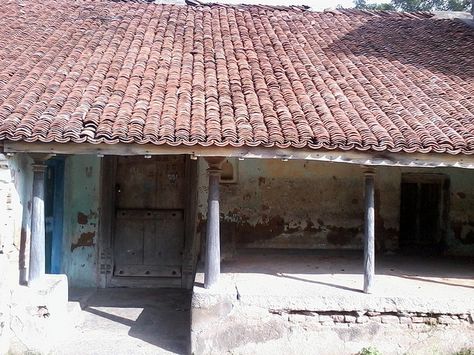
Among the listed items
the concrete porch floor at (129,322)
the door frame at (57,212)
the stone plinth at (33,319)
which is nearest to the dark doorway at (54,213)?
the door frame at (57,212)

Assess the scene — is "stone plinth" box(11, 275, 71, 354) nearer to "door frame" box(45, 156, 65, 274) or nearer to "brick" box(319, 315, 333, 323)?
"door frame" box(45, 156, 65, 274)

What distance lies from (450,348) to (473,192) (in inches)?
151

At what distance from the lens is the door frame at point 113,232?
328 inches

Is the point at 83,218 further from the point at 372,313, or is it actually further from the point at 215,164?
the point at 372,313

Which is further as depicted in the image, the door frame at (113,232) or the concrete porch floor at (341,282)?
the door frame at (113,232)

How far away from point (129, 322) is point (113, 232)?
2196 millimetres

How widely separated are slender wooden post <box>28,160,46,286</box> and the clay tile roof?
0.70 metres

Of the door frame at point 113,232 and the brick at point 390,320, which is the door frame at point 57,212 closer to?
the door frame at point 113,232

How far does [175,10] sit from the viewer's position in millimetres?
10336

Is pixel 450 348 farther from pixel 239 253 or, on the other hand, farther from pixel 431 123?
pixel 239 253

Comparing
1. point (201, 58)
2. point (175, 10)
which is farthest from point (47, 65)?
point (175, 10)

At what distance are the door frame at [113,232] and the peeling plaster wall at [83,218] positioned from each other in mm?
99

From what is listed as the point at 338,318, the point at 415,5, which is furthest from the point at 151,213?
the point at 415,5

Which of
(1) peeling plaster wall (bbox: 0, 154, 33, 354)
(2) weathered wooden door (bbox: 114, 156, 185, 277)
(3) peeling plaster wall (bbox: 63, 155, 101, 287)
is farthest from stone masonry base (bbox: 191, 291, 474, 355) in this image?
(3) peeling plaster wall (bbox: 63, 155, 101, 287)
